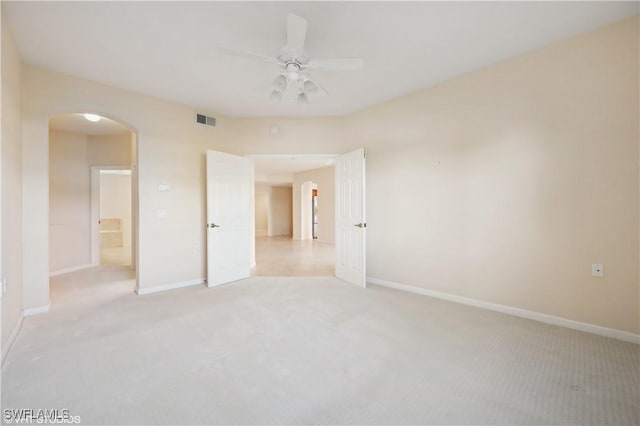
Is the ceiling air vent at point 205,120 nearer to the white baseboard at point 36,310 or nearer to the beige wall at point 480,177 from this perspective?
the beige wall at point 480,177

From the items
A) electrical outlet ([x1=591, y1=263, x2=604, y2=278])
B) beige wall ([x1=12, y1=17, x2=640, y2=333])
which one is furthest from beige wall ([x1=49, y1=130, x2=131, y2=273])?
electrical outlet ([x1=591, y1=263, x2=604, y2=278])

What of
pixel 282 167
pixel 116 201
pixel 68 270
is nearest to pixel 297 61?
pixel 68 270

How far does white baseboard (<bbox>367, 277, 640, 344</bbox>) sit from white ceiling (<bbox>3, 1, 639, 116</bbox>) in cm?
271

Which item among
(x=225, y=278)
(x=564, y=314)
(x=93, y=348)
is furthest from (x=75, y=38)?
(x=564, y=314)

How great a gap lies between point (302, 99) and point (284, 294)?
2.47 metres

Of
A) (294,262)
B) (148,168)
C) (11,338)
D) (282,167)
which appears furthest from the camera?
(282,167)

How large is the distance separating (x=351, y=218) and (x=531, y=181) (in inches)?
88.5

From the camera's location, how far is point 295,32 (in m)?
1.96

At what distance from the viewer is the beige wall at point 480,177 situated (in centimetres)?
234

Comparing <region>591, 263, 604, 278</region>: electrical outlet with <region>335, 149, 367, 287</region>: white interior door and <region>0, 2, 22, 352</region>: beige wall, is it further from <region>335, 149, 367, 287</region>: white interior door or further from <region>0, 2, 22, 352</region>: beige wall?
<region>0, 2, 22, 352</region>: beige wall

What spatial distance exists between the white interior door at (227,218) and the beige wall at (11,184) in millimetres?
1888

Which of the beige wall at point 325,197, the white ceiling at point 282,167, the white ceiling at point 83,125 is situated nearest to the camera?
the white ceiling at point 83,125

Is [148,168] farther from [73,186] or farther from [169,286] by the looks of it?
[73,186]

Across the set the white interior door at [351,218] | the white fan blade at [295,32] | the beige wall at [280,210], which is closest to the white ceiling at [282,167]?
the beige wall at [280,210]
